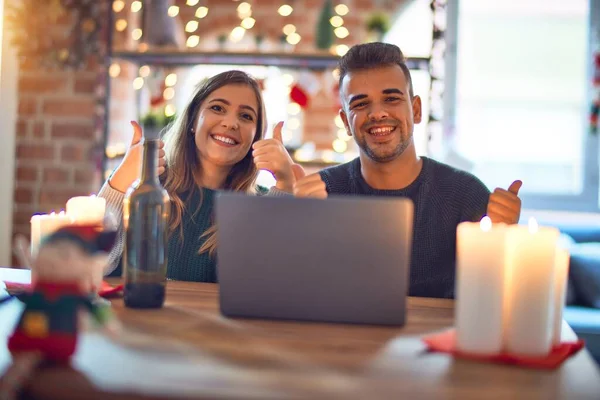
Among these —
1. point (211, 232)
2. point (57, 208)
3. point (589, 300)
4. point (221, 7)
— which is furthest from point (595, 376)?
point (221, 7)

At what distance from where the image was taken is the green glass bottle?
122 centimetres

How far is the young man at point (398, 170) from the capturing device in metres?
1.92

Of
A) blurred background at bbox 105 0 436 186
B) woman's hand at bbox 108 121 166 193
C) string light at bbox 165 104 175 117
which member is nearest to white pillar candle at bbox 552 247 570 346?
woman's hand at bbox 108 121 166 193

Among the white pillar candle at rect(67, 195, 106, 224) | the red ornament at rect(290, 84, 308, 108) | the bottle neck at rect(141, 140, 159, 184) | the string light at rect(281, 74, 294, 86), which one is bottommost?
the white pillar candle at rect(67, 195, 106, 224)

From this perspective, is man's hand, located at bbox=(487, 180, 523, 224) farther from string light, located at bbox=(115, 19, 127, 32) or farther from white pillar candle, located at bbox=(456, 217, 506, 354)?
string light, located at bbox=(115, 19, 127, 32)

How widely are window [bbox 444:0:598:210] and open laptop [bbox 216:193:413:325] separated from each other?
287 cm

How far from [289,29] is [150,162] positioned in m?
2.67

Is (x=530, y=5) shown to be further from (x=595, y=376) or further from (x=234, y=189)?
(x=595, y=376)

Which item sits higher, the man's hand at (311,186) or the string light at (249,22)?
the string light at (249,22)

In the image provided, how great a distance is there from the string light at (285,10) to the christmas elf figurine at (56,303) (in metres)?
3.03

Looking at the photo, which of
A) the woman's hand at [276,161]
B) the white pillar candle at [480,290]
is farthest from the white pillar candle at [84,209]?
the white pillar candle at [480,290]

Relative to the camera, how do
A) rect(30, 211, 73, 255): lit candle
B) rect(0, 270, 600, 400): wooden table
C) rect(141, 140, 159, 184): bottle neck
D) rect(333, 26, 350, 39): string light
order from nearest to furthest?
rect(0, 270, 600, 400): wooden table < rect(141, 140, 159, 184): bottle neck < rect(30, 211, 73, 255): lit candle < rect(333, 26, 350, 39): string light

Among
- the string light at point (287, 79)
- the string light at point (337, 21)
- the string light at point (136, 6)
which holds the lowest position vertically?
the string light at point (287, 79)

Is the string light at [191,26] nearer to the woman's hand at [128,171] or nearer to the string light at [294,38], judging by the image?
the string light at [294,38]
